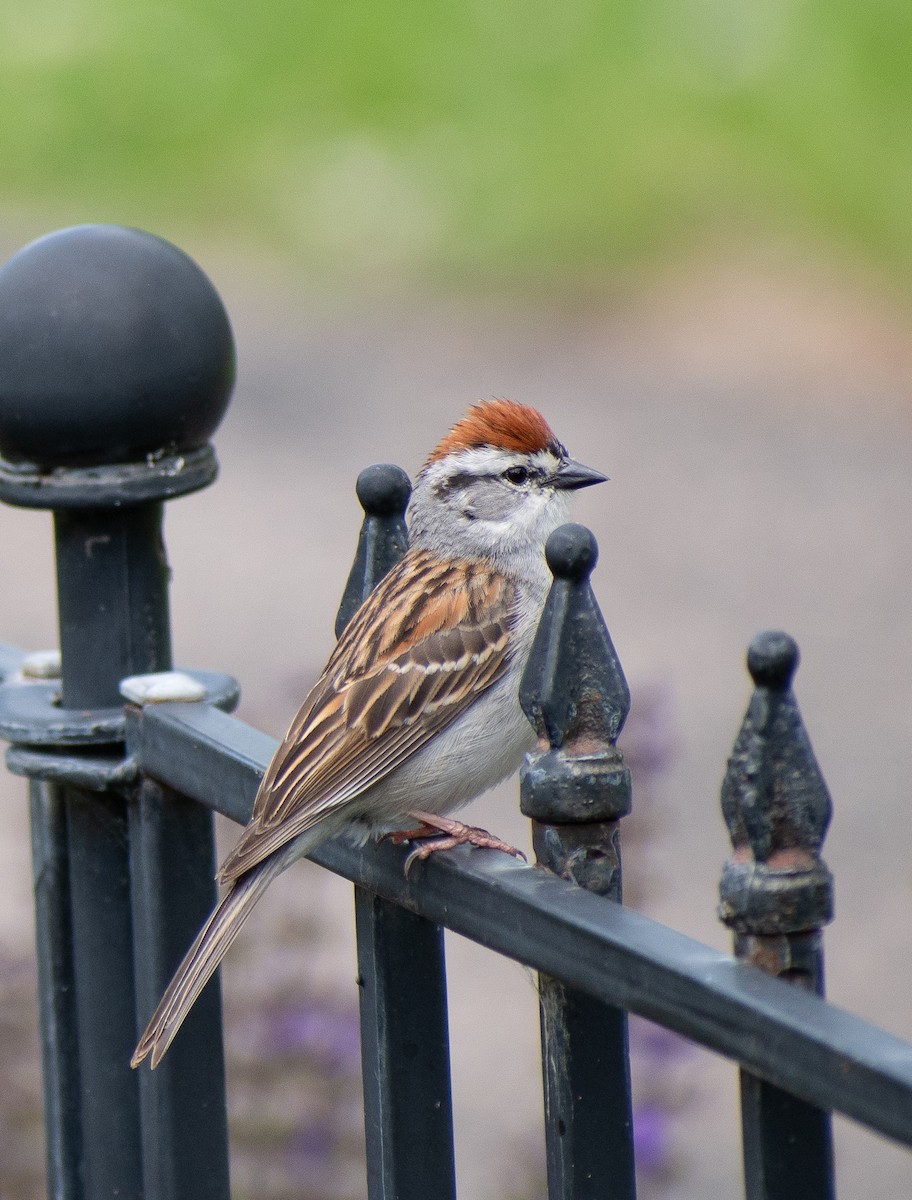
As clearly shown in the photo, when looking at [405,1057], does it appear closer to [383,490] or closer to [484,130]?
[383,490]

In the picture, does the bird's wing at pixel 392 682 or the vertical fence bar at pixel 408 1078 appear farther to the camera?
the bird's wing at pixel 392 682

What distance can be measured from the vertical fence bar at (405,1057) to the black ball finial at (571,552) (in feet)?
1.48

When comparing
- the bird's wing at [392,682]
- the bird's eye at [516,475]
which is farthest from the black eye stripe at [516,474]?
the bird's wing at [392,682]

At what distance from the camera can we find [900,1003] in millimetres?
5102

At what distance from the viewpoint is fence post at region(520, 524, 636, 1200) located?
76.6 inches

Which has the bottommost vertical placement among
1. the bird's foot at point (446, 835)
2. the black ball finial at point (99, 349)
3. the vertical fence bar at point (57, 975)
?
the vertical fence bar at point (57, 975)

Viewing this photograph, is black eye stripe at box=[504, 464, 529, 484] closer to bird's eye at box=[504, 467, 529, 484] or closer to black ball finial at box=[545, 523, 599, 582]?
bird's eye at box=[504, 467, 529, 484]

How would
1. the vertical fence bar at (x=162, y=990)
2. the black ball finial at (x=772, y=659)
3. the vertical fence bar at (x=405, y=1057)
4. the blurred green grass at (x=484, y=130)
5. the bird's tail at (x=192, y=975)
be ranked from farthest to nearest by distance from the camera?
the blurred green grass at (x=484, y=130)
the vertical fence bar at (x=162, y=990)
the bird's tail at (x=192, y=975)
the vertical fence bar at (x=405, y=1057)
the black ball finial at (x=772, y=659)

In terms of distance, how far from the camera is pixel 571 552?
1.97 m

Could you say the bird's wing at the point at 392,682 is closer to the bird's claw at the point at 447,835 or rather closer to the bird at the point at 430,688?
the bird at the point at 430,688

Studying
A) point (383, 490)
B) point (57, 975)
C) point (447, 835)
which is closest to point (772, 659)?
point (383, 490)

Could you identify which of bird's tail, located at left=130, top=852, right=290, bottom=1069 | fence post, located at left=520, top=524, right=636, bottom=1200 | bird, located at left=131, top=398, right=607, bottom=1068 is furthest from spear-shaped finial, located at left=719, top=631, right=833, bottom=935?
bird's tail, located at left=130, top=852, right=290, bottom=1069

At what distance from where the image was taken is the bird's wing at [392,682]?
2777mm

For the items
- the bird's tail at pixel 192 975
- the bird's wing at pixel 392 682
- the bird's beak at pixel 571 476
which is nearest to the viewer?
the bird's tail at pixel 192 975
